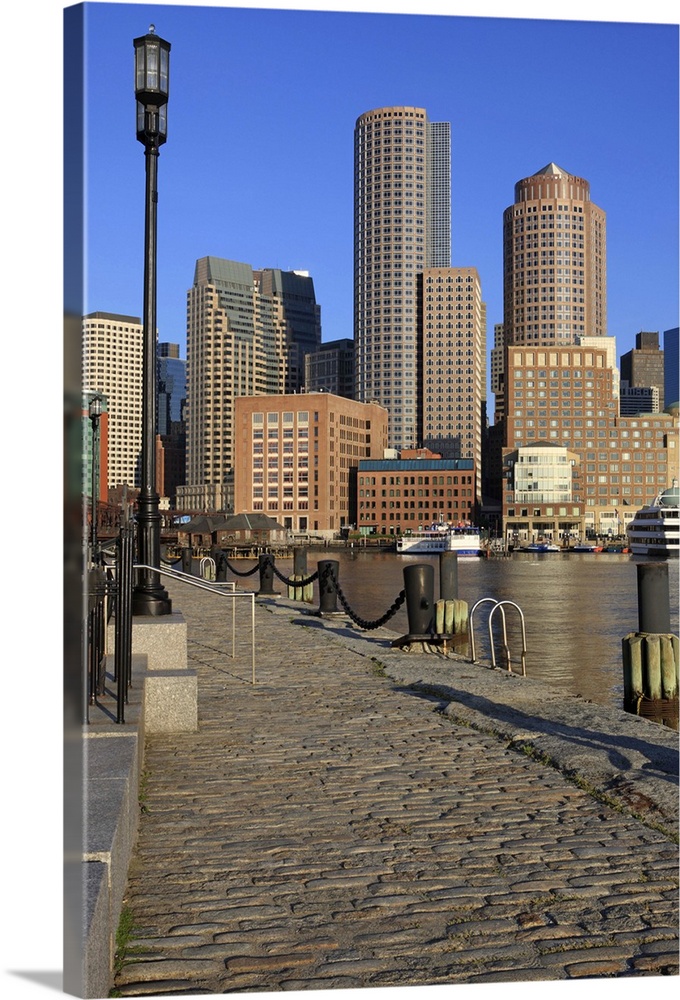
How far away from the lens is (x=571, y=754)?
759 centimetres

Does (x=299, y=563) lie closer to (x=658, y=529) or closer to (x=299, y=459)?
(x=658, y=529)

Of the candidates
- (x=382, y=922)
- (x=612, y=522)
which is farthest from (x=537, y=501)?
(x=382, y=922)

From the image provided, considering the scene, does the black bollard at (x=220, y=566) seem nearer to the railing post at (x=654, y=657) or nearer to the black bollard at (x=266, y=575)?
the black bollard at (x=266, y=575)

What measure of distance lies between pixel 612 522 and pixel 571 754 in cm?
17753

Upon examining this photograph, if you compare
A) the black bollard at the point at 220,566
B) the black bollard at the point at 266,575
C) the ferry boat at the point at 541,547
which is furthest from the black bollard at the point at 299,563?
the ferry boat at the point at 541,547

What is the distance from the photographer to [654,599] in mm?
12797

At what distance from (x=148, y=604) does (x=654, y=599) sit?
6.38 meters

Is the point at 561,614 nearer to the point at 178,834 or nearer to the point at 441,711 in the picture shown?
the point at 441,711

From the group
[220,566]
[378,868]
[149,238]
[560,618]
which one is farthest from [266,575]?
[378,868]

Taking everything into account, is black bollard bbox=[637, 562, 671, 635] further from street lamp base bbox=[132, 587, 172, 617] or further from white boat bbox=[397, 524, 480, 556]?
white boat bbox=[397, 524, 480, 556]

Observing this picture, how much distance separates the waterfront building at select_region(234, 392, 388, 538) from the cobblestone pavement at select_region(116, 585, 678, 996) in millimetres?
167491

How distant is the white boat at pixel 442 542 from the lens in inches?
5004

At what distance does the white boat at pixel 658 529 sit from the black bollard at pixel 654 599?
4142 inches
